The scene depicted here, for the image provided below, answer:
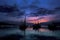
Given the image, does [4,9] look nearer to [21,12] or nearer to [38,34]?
[21,12]

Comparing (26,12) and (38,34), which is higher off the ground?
(26,12)

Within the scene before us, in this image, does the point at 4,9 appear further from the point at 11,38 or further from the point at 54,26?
the point at 54,26

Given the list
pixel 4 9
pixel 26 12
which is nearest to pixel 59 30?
pixel 26 12

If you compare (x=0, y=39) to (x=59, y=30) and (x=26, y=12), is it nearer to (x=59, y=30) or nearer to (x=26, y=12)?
(x=26, y=12)

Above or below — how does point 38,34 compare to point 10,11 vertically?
below

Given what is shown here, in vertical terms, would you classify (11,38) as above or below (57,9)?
below

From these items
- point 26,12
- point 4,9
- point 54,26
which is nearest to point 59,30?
point 54,26

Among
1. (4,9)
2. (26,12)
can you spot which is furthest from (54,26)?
(4,9)
